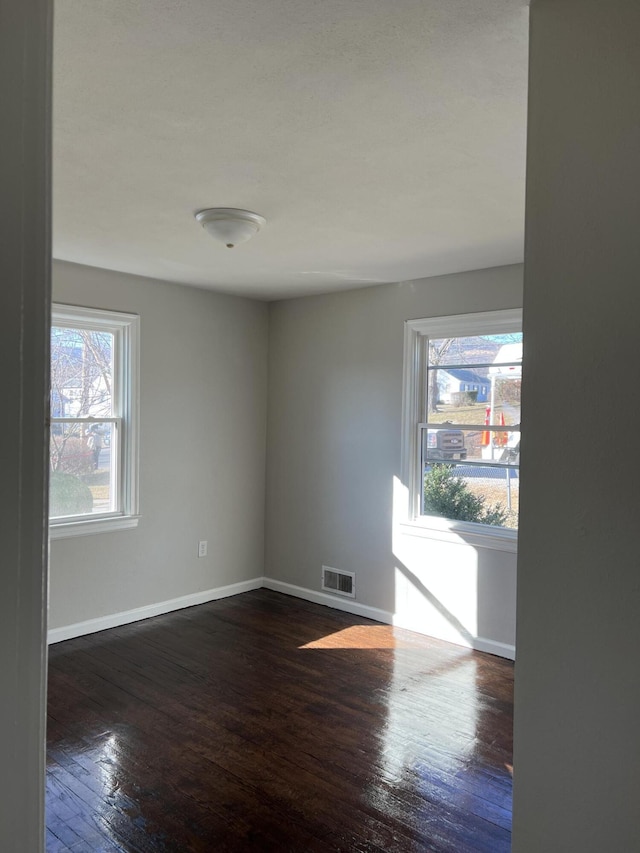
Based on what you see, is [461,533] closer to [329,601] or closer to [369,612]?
[369,612]

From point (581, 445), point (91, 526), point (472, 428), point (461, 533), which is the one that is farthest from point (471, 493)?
point (581, 445)

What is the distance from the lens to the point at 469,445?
14.0 ft

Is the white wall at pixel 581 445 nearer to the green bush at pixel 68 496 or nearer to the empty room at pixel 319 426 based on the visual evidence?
the empty room at pixel 319 426

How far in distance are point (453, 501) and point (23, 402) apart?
4.03 meters

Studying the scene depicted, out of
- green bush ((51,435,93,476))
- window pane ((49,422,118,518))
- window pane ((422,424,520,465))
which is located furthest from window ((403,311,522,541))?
green bush ((51,435,93,476))

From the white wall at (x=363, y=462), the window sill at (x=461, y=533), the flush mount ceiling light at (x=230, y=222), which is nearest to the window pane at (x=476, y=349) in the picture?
the white wall at (x=363, y=462)

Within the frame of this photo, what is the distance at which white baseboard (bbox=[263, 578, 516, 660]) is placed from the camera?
4066 millimetres

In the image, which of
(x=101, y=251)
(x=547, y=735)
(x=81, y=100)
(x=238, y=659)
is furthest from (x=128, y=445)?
(x=547, y=735)

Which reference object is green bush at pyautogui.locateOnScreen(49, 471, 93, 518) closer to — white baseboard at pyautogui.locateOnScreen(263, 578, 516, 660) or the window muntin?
white baseboard at pyautogui.locateOnScreen(263, 578, 516, 660)

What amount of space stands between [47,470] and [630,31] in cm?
139

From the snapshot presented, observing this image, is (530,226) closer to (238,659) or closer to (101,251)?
(101,251)

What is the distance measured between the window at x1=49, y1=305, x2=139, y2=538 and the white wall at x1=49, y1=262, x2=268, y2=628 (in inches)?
3.5

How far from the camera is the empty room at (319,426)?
1298mm

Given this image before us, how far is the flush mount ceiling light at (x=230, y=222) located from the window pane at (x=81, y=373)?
63.2 inches
